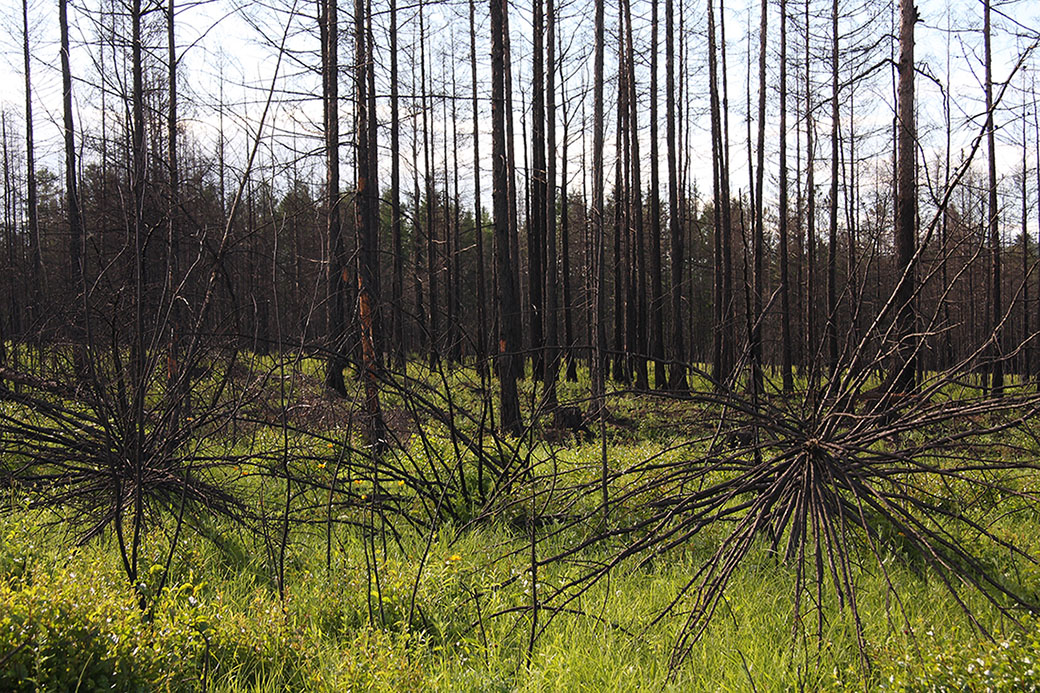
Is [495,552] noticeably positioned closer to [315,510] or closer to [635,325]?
[315,510]

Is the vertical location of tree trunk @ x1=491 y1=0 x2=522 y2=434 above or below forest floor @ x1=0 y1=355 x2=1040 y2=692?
above

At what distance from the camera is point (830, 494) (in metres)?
2.98

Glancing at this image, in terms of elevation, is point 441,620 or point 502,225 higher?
point 502,225

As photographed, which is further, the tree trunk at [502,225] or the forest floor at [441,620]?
the tree trunk at [502,225]

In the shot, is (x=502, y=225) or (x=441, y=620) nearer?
(x=441, y=620)

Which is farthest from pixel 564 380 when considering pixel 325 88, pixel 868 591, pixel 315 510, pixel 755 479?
pixel 755 479

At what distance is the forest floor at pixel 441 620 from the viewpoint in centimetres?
268

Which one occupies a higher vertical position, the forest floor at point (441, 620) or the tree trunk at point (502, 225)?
the tree trunk at point (502, 225)

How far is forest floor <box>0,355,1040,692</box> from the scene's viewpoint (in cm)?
268

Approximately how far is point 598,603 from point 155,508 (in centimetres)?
338

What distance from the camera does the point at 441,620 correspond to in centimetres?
370

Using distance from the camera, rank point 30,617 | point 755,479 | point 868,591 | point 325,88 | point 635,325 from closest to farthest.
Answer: point 30,617, point 755,479, point 868,591, point 325,88, point 635,325

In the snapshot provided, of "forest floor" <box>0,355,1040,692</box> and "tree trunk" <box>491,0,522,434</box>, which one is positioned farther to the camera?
"tree trunk" <box>491,0,522,434</box>

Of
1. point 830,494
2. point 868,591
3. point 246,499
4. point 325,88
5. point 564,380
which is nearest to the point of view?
point 830,494
